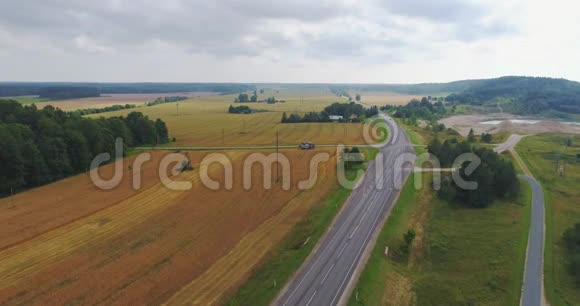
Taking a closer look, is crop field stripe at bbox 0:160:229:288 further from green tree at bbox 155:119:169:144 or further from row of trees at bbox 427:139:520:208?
green tree at bbox 155:119:169:144

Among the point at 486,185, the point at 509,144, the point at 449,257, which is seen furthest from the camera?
the point at 509,144

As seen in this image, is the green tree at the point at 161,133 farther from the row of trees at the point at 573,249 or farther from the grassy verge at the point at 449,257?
the row of trees at the point at 573,249

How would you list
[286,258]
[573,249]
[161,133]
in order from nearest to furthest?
[286,258] < [573,249] < [161,133]

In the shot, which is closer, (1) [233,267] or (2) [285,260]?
(1) [233,267]

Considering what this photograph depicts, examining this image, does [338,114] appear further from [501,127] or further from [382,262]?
[382,262]

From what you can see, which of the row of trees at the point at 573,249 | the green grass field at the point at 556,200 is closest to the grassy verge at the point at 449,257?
the green grass field at the point at 556,200

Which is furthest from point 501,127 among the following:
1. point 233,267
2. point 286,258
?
point 233,267
